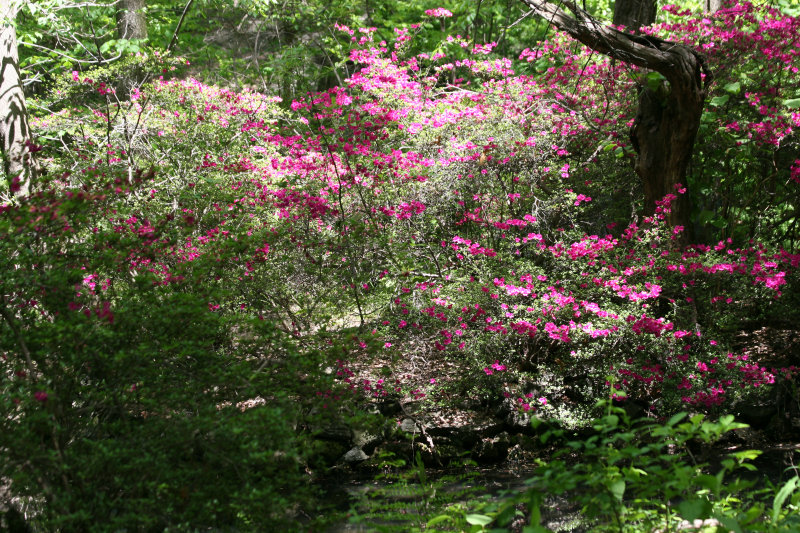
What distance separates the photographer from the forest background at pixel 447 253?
283 cm

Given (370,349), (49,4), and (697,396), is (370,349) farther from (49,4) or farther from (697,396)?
(49,4)

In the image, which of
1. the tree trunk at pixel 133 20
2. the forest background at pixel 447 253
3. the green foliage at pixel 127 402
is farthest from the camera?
the tree trunk at pixel 133 20

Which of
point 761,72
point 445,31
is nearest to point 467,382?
point 761,72

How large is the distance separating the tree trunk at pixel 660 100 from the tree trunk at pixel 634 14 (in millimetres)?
1107

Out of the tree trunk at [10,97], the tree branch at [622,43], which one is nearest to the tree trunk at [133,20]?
the tree trunk at [10,97]

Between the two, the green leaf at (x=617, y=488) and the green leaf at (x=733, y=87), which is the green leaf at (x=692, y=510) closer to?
the green leaf at (x=617, y=488)

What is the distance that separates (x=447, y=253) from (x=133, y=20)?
726cm

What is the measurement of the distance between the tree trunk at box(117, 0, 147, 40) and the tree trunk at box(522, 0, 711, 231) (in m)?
7.53

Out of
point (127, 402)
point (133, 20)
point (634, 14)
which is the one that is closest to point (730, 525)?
point (127, 402)

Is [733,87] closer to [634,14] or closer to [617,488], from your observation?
[634,14]

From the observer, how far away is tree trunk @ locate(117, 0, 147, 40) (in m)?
10.0

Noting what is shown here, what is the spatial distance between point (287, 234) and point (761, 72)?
18.2 feet

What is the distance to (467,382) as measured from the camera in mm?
6152

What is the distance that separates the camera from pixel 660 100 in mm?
6195
